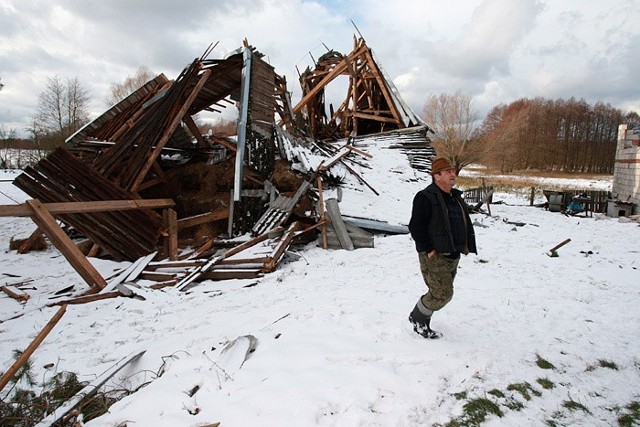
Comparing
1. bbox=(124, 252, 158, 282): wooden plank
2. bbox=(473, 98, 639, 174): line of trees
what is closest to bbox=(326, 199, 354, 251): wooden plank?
bbox=(124, 252, 158, 282): wooden plank

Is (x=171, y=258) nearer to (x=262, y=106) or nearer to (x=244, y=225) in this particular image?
(x=244, y=225)

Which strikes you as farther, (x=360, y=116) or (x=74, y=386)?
(x=360, y=116)

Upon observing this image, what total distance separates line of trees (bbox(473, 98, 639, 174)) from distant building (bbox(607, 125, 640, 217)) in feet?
97.2

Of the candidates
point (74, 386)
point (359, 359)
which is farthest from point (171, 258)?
point (359, 359)

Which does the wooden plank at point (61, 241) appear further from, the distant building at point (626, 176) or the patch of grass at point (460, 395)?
the distant building at point (626, 176)

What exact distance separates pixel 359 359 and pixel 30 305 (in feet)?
18.6

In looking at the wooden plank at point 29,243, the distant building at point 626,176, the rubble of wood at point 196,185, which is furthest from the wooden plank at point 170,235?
the distant building at point 626,176

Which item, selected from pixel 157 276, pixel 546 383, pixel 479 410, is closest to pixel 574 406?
pixel 546 383

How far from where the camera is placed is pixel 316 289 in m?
5.31

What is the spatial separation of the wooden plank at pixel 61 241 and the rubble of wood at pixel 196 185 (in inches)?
0.7

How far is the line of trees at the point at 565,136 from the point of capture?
4712 centimetres

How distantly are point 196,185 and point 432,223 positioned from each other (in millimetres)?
8848

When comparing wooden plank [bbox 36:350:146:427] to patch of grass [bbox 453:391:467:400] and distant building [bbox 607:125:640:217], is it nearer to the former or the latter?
patch of grass [bbox 453:391:467:400]

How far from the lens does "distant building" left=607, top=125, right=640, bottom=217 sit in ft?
48.9
